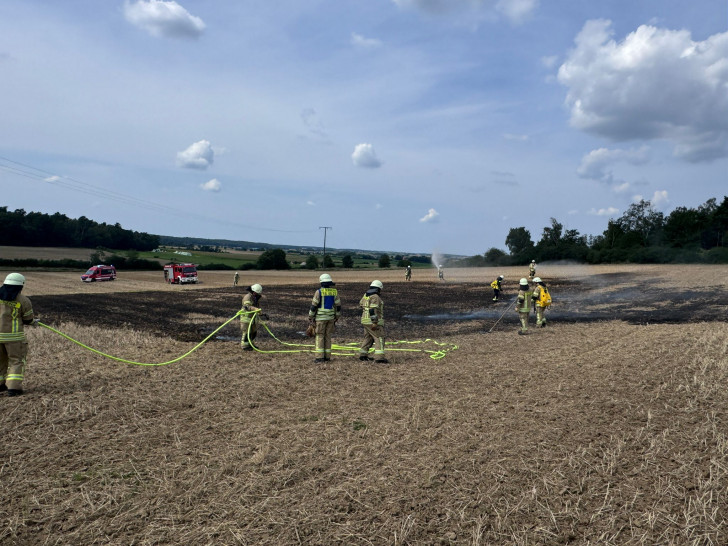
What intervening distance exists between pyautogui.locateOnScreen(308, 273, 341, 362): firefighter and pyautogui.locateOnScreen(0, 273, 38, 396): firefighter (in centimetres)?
645

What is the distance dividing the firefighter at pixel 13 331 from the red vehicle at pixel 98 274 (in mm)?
49940

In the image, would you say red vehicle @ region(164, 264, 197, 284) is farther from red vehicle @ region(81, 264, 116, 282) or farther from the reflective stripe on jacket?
the reflective stripe on jacket

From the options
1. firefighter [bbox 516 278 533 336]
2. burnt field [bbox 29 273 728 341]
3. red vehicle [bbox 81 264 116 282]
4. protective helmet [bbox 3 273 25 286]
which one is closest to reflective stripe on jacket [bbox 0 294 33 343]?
protective helmet [bbox 3 273 25 286]

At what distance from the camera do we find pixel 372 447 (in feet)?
24.6

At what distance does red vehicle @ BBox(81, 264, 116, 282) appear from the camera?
54.5 meters

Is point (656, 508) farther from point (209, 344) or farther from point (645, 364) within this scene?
point (209, 344)

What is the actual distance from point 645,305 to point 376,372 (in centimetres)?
2443

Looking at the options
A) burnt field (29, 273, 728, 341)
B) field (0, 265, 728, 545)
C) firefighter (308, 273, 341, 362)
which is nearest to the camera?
field (0, 265, 728, 545)

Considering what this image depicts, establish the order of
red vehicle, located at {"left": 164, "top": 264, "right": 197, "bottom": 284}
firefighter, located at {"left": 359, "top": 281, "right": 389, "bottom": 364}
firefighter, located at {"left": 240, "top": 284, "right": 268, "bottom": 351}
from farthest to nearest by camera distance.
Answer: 1. red vehicle, located at {"left": 164, "top": 264, "right": 197, "bottom": 284}
2. firefighter, located at {"left": 240, "top": 284, "right": 268, "bottom": 351}
3. firefighter, located at {"left": 359, "top": 281, "right": 389, "bottom": 364}

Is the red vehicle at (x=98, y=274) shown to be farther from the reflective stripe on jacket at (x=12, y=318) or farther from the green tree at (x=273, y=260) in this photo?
the reflective stripe on jacket at (x=12, y=318)

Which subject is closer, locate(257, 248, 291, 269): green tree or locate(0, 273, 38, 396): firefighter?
locate(0, 273, 38, 396): firefighter

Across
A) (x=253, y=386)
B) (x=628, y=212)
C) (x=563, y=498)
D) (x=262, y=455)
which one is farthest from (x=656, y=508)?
(x=628, y=212)

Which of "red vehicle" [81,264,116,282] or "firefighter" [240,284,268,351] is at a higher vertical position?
"firefighter" [240,284,268,351]

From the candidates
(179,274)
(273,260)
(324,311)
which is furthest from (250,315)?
(273,260)
